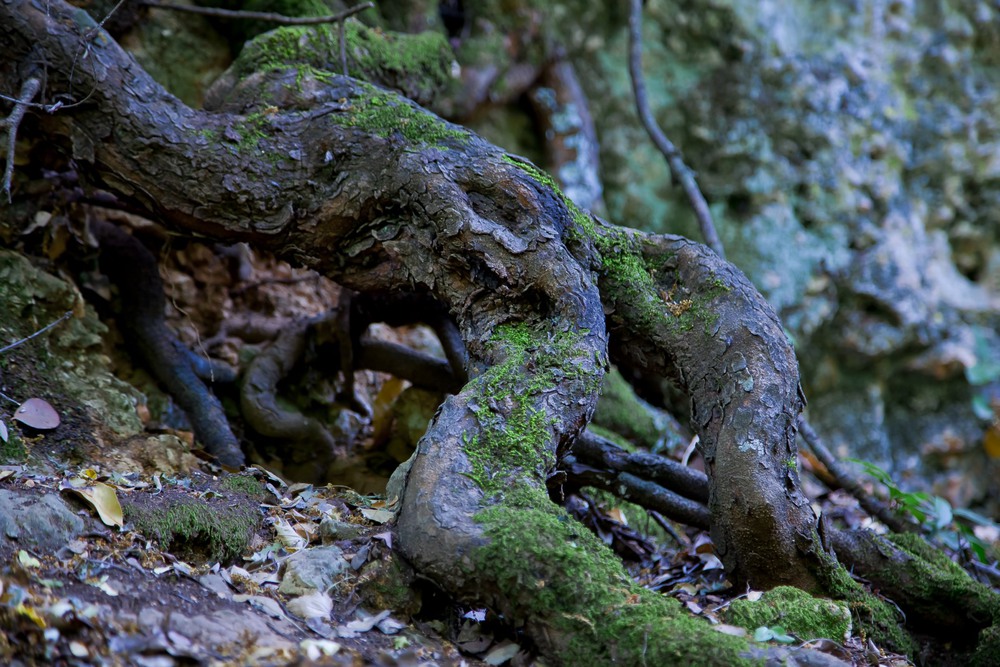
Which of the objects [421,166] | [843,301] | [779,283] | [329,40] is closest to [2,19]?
[329,40]

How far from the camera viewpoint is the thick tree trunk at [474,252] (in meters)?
2.32

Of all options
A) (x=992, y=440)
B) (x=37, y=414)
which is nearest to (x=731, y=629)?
(x=37, y=414)

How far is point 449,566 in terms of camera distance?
1.86 meters

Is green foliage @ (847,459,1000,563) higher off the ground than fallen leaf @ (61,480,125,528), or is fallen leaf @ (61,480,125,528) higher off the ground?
green foliage @ (847,459,1000,563)

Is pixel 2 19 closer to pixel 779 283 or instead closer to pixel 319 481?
pixel 319 481

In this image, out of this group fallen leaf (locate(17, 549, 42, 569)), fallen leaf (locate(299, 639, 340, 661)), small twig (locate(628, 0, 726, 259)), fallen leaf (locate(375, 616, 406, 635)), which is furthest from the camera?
small twig (locate(628, 0, 726, 259))

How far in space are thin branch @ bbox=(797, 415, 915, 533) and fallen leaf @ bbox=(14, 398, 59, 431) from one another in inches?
108

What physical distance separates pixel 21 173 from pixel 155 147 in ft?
2.41

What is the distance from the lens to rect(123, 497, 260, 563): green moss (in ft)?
6.95

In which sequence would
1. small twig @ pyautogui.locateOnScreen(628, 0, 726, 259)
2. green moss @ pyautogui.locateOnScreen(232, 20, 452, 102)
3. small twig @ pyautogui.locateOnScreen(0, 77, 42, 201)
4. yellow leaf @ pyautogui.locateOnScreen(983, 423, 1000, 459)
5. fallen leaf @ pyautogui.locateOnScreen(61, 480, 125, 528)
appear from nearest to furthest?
fallen leaf @ pyautogui.locateOnScreen(61, 480, 125, 528)
small twig @ pyautogui.locateOnScreen(0, 77, 42, 201)
green moss @ pyautogui.locateOnScreen(232, 20, 452, 102)
small twig @ pyautogui.locateOnScreen(628, 0, 726, 259)
yellow leaf @ pyautogui.locateOnScreen(983, 423, 1000, 459)

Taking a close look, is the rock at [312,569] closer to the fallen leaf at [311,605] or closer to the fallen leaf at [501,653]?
the fallen leaf at [311,605]

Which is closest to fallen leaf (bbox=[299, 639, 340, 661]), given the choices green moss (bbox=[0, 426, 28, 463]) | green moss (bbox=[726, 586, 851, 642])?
green moss (bbox=[726, 586, 851, 642])

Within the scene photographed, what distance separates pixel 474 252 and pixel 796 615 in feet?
4.36

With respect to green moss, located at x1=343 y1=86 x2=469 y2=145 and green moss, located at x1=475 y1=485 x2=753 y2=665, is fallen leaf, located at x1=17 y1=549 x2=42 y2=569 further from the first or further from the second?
green moss, located at x1=343 y1=86 x2=469 y2=145
